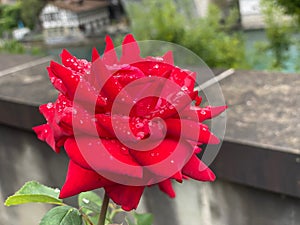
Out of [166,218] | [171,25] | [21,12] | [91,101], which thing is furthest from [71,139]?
[21,12]

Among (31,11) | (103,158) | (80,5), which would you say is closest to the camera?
(103,158)

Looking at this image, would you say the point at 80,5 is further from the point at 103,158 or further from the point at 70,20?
the point at 103,158

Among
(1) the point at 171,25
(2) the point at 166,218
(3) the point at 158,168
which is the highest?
(3) the point at 158,168

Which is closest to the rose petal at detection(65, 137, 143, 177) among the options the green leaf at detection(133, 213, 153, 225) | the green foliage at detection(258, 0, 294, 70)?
the green leaf at detection(133, 213, 153, 225)

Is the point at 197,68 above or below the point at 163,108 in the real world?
below

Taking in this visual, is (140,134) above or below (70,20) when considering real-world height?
above

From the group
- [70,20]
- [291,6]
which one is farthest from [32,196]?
[70,20]

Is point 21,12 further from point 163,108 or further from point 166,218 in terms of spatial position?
point 163,108
